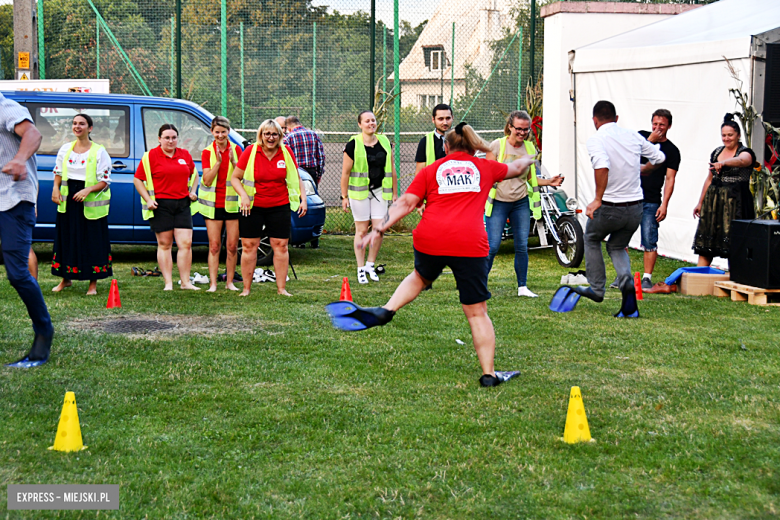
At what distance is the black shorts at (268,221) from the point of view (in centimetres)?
859

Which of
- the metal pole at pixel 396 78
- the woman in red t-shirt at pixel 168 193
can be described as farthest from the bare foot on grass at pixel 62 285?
the metal pole at pixel 396 78

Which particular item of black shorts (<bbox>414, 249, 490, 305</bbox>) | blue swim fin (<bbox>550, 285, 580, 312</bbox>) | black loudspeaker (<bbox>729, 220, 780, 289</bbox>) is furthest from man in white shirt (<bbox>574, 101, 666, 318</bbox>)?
black shorts (<bbox>414, 249, 490, 305</bbox>)

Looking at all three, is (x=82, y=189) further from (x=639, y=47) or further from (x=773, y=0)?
(x=773, y=0)

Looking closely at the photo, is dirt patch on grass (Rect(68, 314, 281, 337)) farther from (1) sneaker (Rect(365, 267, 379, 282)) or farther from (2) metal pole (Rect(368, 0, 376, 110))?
(2) metal pole (Rect(368, 0, 376, 110))

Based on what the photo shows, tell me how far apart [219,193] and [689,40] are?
6.51 m

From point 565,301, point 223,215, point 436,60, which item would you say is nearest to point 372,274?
point 223,215

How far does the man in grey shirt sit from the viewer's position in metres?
5.47

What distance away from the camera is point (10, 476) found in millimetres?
3787

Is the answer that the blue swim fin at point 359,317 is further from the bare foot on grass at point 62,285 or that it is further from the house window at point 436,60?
the house window at point 436,60

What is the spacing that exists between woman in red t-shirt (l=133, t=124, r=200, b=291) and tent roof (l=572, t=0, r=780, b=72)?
6.44 m

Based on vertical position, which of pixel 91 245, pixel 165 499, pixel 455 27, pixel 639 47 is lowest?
pixel 165 499

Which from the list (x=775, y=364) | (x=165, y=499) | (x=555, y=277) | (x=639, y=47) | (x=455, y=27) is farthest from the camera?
(x=455, y=27)

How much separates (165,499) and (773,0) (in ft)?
35.1

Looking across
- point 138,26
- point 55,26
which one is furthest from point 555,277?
point 55,26
